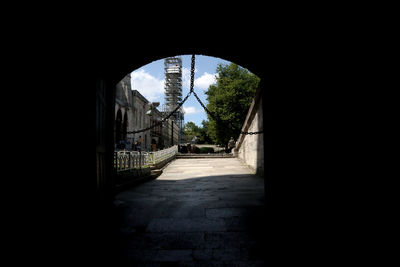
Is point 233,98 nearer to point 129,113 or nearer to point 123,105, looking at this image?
point 123,105

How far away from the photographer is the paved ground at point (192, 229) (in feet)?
8.54

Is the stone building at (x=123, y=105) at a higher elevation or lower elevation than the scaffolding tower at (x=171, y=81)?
lower

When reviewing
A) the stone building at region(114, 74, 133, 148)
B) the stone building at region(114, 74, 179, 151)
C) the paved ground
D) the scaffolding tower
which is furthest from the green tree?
the scaffolding tower

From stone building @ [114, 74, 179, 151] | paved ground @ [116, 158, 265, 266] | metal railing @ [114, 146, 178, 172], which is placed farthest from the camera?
stone building @ [114, 74, 179, 151]

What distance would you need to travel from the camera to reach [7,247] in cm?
217

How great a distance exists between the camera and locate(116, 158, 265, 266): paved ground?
260 cm

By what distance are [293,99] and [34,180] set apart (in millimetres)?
3127

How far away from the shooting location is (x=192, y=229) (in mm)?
3387

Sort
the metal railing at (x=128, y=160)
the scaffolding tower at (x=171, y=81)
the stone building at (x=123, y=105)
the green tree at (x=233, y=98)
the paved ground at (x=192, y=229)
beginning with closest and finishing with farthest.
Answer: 1. the paved ground at (x=192, y=229)
2. the metal railing at (x=128, y=160)
3. the stone building at (x=123, y=105)
4. the green tree at (x=233, y=98)
5. the scaffolding tower at (x=171, y=81)

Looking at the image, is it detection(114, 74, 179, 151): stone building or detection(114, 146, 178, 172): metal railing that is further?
detection(114, 74, 179, 151): stone building

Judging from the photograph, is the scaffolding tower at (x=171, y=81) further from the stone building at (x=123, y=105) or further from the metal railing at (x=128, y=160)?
the metal railing at (x=128, y=160)

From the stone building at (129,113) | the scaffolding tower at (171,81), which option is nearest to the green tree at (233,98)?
the stone building at (129,113)

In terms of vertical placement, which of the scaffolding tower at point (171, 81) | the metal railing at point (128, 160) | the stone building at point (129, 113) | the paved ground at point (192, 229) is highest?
the scaffolding tower at point (171, 81)

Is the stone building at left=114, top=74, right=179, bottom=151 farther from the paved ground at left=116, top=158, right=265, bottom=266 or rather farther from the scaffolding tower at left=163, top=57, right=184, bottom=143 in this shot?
the scaffolding tower at left=163, top=57, right=184, bottom=143
